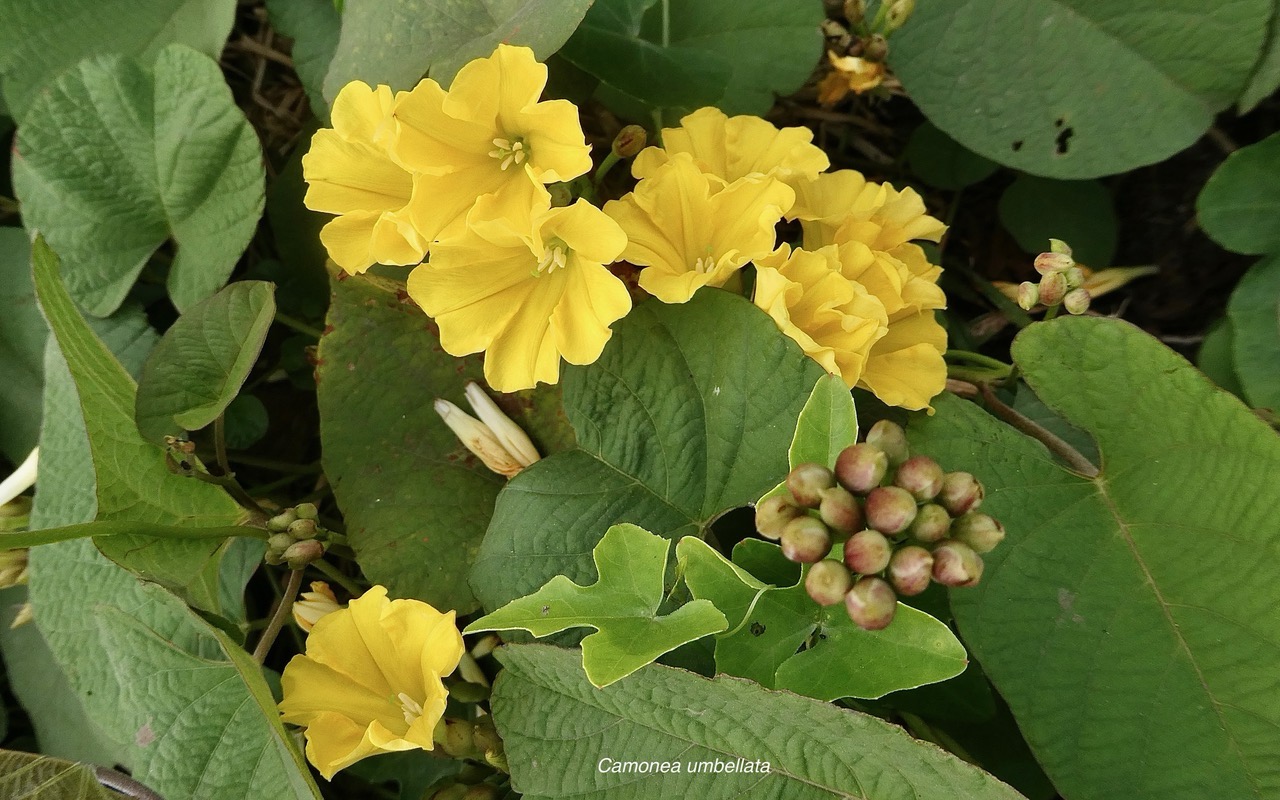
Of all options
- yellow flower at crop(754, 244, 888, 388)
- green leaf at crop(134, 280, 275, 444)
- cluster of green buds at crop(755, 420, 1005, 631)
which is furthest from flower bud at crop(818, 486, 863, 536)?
green leaf at crop(134, 280, 275, 444)

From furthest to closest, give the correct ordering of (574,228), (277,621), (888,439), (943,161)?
1. (943,161)
2. (277,621)
3. (574,228)
4. (888,439)

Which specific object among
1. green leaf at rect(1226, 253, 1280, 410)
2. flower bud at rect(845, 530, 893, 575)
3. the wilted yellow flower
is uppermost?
flower bud at rect(845, 530, 893, 575)

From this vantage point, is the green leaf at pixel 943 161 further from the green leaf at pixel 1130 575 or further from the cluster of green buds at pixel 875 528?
the cluster of green buds at pixel 875 528

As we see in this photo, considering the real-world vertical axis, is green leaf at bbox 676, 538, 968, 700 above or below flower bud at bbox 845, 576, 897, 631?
below

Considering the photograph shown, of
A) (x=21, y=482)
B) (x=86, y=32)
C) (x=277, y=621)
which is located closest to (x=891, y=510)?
(x=277, y=621)

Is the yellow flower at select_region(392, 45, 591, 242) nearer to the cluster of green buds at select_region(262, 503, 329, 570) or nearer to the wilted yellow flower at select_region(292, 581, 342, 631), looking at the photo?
the cluster of green buds at select_region(262, 503, 329, 570)

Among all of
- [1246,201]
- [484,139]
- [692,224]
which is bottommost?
[1246,201]

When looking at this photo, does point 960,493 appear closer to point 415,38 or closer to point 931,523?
point 931,523
